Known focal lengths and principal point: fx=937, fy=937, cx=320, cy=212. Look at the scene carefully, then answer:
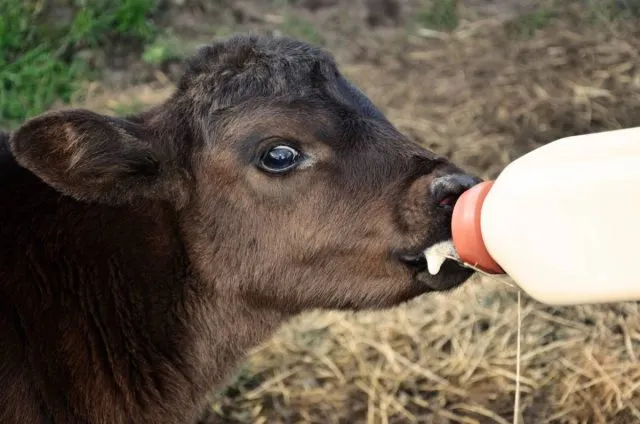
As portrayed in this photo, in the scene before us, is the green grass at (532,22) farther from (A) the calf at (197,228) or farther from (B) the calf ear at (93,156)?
(B) the calf ear at (93,156)

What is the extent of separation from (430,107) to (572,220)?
488 centimetres

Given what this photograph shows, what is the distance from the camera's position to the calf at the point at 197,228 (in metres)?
3.38

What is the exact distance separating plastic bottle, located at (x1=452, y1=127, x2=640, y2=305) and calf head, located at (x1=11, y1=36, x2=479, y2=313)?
0.42 m

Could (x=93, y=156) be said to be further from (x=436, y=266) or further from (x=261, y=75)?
(x=436, y=266)

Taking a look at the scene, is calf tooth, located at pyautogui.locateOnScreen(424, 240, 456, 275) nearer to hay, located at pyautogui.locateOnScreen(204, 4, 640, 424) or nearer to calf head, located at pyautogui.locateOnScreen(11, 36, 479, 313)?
calf head, located at pyautogui.locateOnScreen(11, 36, 479, 313)

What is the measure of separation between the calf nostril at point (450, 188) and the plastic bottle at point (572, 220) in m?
0.29

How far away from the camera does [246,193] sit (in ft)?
11.6

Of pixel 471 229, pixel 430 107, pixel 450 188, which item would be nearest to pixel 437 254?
pixel 450 188

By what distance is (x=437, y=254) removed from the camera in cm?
340

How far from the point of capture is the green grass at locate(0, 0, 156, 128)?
319 inches

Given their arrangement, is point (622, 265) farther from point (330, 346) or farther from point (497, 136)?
point (497, 136)

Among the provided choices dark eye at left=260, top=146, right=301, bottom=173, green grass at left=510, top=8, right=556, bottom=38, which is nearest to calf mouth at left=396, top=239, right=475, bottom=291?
dark eye at left=260, top=146, right=301, bottom=173

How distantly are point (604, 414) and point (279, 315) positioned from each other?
1958 mm

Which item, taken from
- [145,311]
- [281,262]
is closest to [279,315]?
[281,262]
